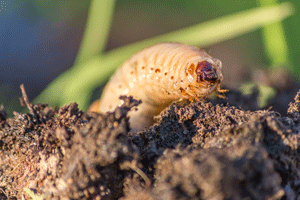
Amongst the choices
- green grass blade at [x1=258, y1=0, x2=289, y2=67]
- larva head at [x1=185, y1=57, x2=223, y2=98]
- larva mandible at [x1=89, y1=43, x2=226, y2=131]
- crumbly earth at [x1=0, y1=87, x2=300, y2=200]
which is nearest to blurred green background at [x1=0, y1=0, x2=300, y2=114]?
green grass blade at [x1=258, y1=0, x2=289, y2=67]

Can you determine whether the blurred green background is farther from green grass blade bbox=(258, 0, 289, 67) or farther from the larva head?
the larva head

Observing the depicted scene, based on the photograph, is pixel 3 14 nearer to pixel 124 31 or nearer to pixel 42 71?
pixel 42 71

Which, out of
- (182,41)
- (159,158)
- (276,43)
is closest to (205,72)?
(159,158)

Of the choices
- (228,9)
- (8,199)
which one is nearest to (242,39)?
(228,9)

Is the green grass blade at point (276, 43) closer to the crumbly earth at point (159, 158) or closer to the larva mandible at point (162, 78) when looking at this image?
the larva mandible at point (162, 78)

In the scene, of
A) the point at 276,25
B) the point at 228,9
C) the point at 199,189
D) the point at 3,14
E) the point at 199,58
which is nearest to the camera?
the point at 199,189

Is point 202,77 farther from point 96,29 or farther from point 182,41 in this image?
point 96,29

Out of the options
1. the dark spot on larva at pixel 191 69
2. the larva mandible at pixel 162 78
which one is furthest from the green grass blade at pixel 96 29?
the dark spot on larva at pixel 191 69
